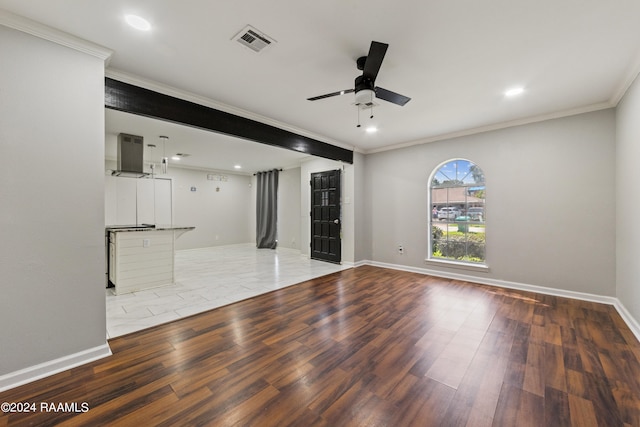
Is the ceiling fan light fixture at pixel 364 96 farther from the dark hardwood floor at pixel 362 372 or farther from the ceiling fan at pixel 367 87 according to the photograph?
the dark hardwood floor at pixel 362 372

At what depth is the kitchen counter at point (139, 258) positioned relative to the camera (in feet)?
12.3

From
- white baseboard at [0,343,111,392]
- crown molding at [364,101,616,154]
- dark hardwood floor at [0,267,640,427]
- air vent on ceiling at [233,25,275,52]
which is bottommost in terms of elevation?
dark hardwood floor at [0,267,640,427]

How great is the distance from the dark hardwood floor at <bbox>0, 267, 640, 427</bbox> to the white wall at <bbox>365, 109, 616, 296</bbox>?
2.39ft

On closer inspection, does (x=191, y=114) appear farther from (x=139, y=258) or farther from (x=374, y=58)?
(x=139, y=258)

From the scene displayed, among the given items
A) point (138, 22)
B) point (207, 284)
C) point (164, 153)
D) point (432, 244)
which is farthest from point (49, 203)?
point (432, 244)

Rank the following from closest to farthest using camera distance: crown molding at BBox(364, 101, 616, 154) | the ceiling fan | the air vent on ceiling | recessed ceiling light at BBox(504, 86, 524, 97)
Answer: the air vent on ceiling → the ceiling fan → recessed ceiling light at BBox(504, 86, 524, 97) → crown molding at BBox(364, 101, 616, 154)

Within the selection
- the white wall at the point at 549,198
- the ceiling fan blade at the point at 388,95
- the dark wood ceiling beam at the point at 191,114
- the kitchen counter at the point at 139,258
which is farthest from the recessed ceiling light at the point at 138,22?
the white wall at the point at 549,198

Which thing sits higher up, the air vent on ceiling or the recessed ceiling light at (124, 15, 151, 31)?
the air vent on ceiling

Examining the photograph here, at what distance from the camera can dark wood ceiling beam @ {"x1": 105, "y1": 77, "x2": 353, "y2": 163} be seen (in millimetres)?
2586

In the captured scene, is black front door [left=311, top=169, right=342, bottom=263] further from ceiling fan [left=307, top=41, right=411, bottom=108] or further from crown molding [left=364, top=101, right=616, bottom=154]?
ceiling fan [left=307, top=41, right=411, bottom=108]

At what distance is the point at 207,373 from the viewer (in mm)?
1917

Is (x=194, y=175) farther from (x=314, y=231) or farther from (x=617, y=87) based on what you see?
(x=617, y=87)

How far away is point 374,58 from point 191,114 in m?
2.28

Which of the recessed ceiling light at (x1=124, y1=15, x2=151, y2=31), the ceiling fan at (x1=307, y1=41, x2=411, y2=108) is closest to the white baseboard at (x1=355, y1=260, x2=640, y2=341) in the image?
the ceiling fan at (x1=307, y1=41, x2=411, y2=108)
